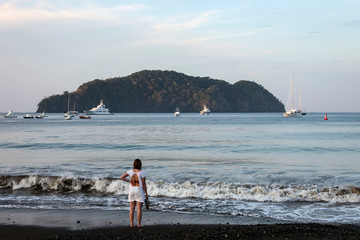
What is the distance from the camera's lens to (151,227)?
9.37 metres

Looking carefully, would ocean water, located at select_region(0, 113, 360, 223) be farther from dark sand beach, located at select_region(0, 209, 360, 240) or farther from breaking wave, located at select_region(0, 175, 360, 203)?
dark sand beach, located at select_region(0, 209, 360, 240)

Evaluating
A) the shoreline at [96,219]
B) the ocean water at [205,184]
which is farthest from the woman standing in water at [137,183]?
the ocean water at [205,184]

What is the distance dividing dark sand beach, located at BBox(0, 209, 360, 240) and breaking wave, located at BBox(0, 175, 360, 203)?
3.26 metres

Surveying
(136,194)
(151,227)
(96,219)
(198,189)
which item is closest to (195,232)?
(151,227)

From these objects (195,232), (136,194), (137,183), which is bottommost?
(195,232)

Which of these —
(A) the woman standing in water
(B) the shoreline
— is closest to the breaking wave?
(B) the shoreline

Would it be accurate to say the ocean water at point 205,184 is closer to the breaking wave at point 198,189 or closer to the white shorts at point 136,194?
the breaking wave at point 198,189

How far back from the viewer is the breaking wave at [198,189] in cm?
1356

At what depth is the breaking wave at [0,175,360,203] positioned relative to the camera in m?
13.6

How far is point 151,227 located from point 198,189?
568cm

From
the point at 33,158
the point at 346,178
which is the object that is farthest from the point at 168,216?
the point at 33,158

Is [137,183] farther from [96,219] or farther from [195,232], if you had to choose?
[96,219]

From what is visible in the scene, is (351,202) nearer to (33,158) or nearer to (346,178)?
(346,178)

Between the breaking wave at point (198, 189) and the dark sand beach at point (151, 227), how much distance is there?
3.26 m
